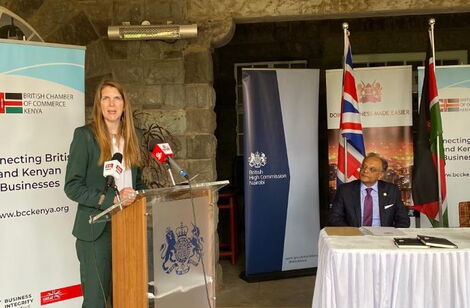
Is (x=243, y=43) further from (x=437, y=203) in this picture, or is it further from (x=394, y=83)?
(x=437, y=203)

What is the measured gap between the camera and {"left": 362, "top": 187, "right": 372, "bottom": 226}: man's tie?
360cm

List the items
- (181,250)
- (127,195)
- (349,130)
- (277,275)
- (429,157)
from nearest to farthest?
(127,195) → (181,250) → (429,157) → (349,130) → (277,275)

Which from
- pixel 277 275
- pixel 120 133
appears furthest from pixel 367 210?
pixel 120 133

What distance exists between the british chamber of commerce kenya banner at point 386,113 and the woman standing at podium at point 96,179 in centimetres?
270

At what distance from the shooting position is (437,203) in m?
4.02

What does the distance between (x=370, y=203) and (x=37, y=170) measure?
88.2 inches

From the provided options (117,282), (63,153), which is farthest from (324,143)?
(117,282)

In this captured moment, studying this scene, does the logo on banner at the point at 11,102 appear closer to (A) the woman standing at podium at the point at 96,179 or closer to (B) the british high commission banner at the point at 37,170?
(B) the british high commission banner at the point at 37,170

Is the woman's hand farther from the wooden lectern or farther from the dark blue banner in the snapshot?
the dark blue banner

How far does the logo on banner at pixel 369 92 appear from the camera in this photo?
184 inches

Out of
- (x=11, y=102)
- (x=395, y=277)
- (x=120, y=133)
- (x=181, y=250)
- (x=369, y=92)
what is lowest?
(x=395, y=277)

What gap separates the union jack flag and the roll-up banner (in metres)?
0.81

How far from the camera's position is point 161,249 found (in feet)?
7.02

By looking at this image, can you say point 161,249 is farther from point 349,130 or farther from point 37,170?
point 349,130
